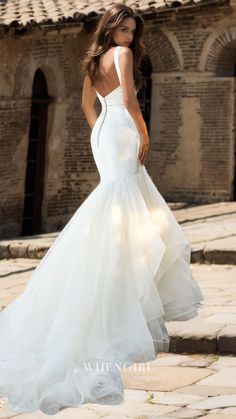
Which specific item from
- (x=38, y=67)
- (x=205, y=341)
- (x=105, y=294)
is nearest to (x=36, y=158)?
(x=38, y=67)

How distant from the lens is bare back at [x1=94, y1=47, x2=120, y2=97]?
6.95 m

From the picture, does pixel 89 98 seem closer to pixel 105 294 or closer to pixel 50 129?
pixel 105 294

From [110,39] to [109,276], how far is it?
148 cm

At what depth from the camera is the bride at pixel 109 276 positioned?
6.20 metres

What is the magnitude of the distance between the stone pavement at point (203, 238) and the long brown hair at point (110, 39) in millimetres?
3592

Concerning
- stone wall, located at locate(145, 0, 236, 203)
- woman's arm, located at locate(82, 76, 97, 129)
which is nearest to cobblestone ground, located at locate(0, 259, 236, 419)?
woman's arm, located at locate(82, 76, 97, 129)

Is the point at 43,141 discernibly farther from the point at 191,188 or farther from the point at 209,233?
the point at 209,233

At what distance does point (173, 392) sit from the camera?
234 inches

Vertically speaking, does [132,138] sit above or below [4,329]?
above

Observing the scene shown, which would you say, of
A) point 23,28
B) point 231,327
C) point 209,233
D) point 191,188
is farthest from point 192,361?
point 191,188

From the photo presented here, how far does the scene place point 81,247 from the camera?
22.2 ft

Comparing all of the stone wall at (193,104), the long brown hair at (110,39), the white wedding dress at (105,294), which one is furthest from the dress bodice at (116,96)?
the stone wall at (193,104)

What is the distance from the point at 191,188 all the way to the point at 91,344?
11.4m

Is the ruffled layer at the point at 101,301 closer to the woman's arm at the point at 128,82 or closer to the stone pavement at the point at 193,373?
the stone pavement at the point at 193,373
